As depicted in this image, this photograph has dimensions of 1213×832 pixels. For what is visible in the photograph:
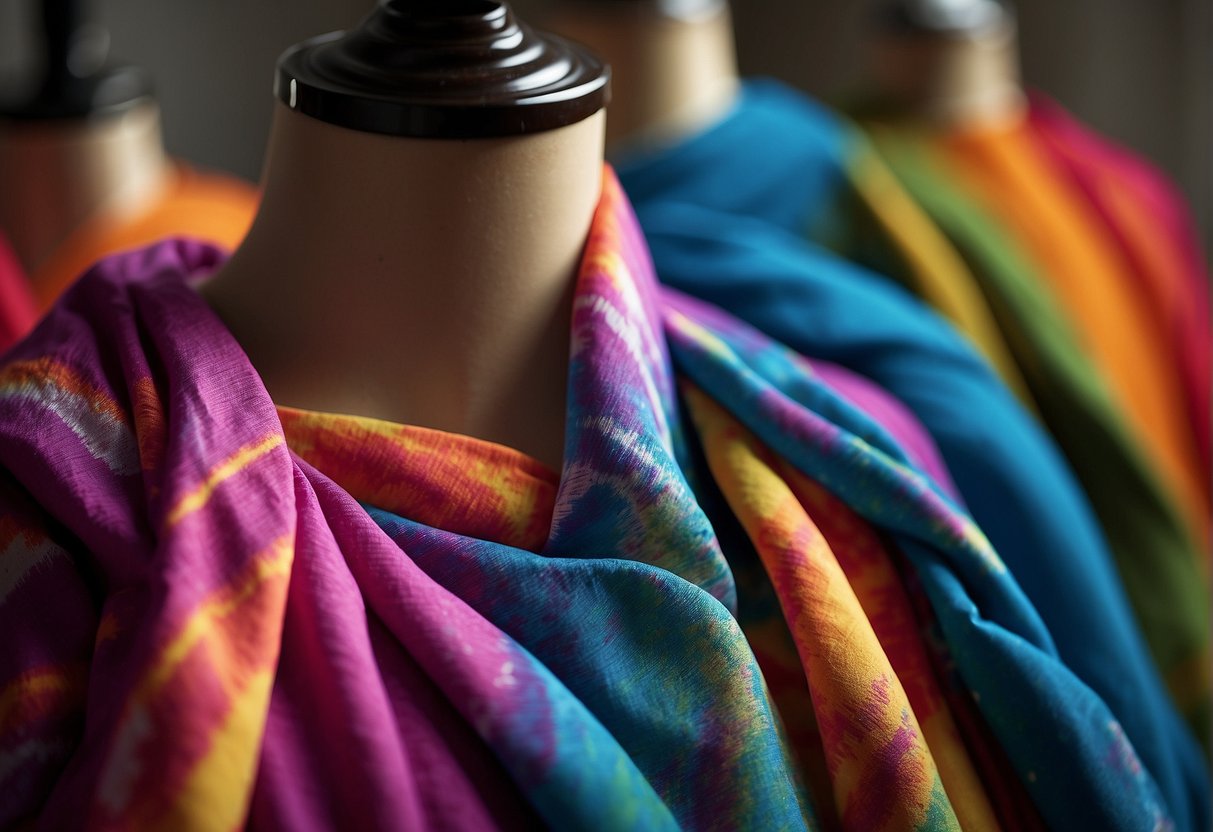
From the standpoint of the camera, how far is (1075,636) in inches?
25.2

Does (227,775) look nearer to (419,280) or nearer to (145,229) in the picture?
(419,280)

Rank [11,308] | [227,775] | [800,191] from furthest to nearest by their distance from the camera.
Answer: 1. [800,191]
2. [11,308]
3. [227,775]

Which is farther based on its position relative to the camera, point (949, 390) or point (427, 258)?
point (949, 390)

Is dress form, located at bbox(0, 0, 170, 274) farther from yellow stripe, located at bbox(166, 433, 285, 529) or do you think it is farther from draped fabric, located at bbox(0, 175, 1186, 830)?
yellow stripe, located at bbox(166, 433, 285, 529)

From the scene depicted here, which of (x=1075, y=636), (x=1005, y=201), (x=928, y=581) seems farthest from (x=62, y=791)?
Answer: (x=1005, y=201)

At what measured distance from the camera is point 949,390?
72cm

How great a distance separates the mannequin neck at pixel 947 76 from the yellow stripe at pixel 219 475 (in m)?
0.85

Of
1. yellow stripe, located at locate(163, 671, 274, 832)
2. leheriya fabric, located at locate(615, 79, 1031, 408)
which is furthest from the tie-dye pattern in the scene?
leheriya fabric, located at locate(615, 79, 1031, 408)

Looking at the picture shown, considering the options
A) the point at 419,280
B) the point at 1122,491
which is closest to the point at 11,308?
the point at 419,280

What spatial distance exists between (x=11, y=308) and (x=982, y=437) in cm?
58

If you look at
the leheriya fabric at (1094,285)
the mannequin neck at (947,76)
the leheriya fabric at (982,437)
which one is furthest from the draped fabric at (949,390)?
the mannequin neck at (947,76)

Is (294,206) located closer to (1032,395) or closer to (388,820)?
(388,820)

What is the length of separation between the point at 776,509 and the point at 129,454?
256 mm

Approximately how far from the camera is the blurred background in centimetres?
161
